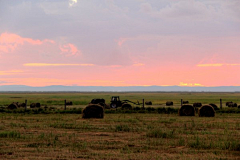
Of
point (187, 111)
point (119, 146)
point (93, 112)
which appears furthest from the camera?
point (187, 111)

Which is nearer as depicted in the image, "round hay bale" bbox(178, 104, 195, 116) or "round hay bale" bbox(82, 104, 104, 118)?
"round hay bale" bbox(82, 104, 104, 118)

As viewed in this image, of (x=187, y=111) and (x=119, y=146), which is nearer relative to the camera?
(x=119, y=146)

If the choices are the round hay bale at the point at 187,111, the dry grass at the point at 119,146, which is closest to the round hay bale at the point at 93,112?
the round hay bale at the point at 187,111

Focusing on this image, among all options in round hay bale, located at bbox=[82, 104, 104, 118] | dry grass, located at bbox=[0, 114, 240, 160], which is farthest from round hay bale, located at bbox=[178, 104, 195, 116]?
dry grass, located at bbox=[0, 114, 240, 160]

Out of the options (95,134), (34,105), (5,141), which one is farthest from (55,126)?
(34,105)

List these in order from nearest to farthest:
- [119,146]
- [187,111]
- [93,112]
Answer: [119,146] < [93,112] < [187,111]

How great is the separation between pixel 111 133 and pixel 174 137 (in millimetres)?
3352

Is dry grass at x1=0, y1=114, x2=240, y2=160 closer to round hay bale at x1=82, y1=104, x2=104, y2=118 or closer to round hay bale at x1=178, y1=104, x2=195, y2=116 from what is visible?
round hay bale at x1=82, y1=104, x2=104, y2=118

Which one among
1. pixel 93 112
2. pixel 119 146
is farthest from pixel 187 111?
pixel 119 146

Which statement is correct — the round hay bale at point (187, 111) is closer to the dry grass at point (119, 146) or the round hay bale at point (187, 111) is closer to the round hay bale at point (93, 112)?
the round hay bale at point (93, 112)

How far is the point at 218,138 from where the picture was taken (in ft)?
47.9

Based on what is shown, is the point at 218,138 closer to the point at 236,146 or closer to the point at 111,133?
the point at 236,146

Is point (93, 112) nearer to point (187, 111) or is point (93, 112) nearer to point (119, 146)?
point (187, 111)

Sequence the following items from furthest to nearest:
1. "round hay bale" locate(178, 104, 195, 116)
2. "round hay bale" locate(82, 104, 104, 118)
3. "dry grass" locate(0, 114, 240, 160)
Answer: "round hay bale" locate(178, 104, 195, 116)
"round hay bale" locate(82, 104, 104, 118)
"dry grass" locate(0, 114, 240, 160)
